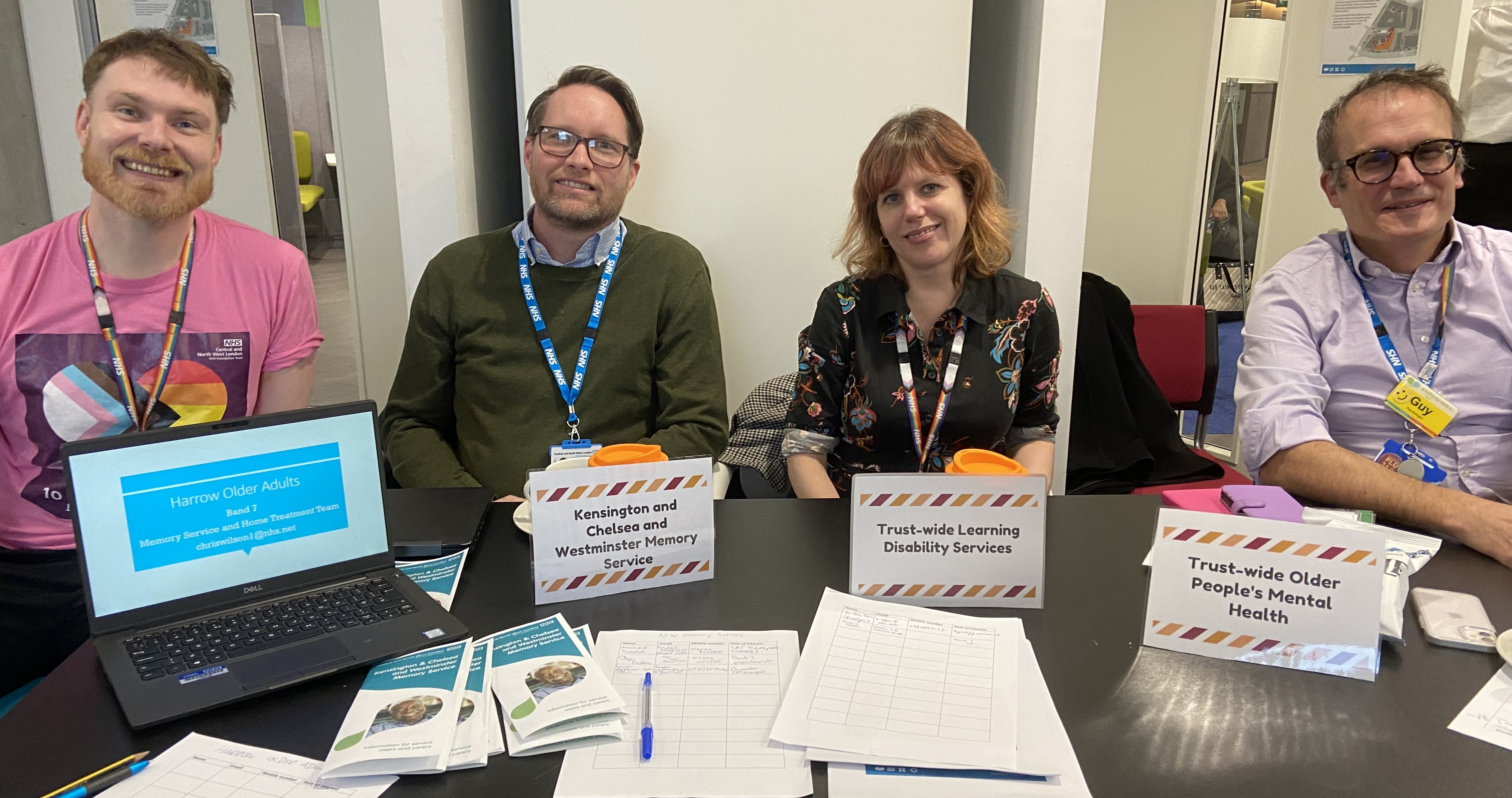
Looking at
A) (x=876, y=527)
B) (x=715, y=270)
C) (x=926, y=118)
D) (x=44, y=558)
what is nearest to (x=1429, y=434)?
(x=926, y=118)

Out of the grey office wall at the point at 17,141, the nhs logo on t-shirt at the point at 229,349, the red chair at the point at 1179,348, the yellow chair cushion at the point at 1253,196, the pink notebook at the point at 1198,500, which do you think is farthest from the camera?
the yellow chair cushion at the point at 1253,196

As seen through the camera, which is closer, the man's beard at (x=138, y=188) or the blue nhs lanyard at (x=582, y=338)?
the man's beard at (x=138, y=188)

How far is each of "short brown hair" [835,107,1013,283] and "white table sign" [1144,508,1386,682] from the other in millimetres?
962

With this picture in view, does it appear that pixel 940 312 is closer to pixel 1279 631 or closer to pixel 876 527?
pixel 876 527

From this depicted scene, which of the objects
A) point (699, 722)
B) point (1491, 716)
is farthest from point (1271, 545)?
point (699, 722)

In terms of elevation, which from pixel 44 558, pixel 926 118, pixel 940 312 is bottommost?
pixel 44 558

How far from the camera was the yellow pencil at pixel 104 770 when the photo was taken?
77 centimetres

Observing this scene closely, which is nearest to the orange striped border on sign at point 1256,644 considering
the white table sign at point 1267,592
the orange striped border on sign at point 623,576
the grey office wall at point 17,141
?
the white table sign at point 1267,592

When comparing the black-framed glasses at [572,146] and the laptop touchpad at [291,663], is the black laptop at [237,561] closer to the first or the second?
the laptop touchpad at [291,663]

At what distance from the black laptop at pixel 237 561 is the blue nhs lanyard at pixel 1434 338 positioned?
1.81m

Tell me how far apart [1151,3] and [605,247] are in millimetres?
3537

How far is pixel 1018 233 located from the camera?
8.23 feet

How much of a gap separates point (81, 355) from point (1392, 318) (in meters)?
2.53

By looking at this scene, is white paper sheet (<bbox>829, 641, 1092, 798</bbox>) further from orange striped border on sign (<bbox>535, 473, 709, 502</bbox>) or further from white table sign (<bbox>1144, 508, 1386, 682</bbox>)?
orange striped border on sign (<bbox>535, 473, 709, 502</bbox>)
